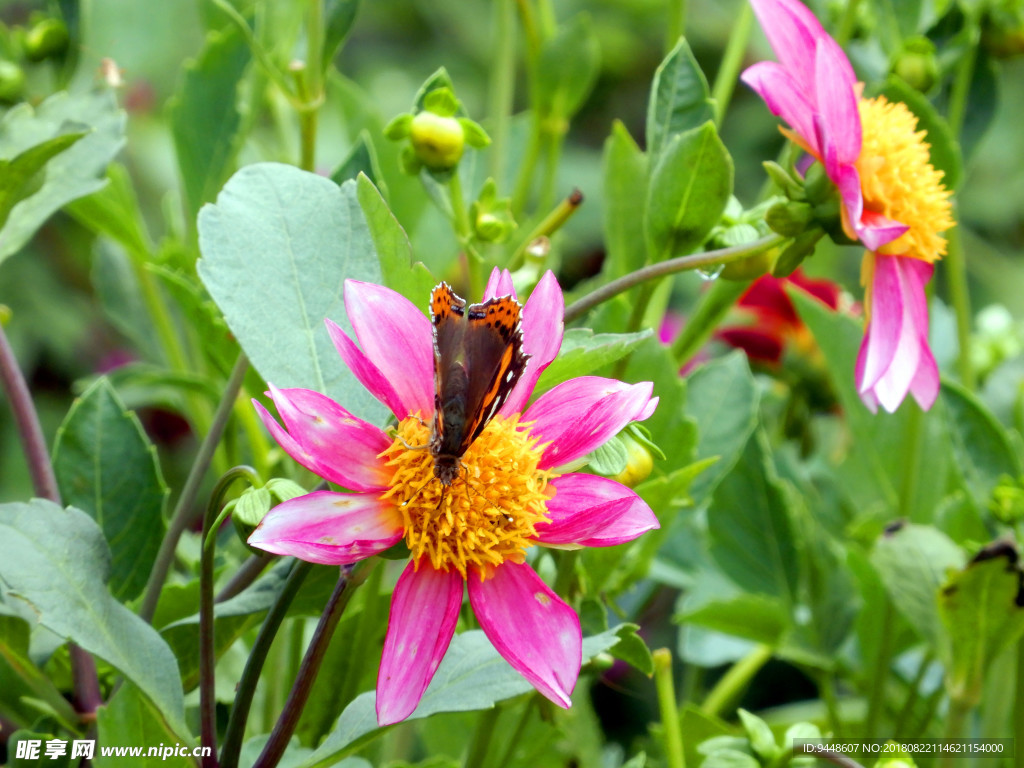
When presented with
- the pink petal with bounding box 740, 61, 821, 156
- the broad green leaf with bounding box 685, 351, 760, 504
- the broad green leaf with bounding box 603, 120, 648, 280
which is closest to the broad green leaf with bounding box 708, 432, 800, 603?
the broad green leaf with bounding box 685, 351, 760, 504

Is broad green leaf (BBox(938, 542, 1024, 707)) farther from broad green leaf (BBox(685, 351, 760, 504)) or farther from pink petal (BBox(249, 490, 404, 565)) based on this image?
pink petal (BBox(249, 490, 404, 565))

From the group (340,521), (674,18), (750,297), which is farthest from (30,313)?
(340,521)

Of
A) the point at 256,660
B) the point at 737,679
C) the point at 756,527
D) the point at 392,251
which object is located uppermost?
the point at 392,251

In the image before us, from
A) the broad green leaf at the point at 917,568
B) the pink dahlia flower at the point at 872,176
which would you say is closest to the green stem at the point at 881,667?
the broad green leaf at the point at 917,568

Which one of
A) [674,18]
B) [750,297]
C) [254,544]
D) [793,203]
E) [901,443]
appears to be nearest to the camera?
[254,544]

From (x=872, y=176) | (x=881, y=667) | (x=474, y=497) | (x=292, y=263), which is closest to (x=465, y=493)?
(x=474, y=497)

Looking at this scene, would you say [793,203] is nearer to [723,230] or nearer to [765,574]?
[723,230]

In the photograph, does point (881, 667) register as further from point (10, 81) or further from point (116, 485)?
point (10, 81)
